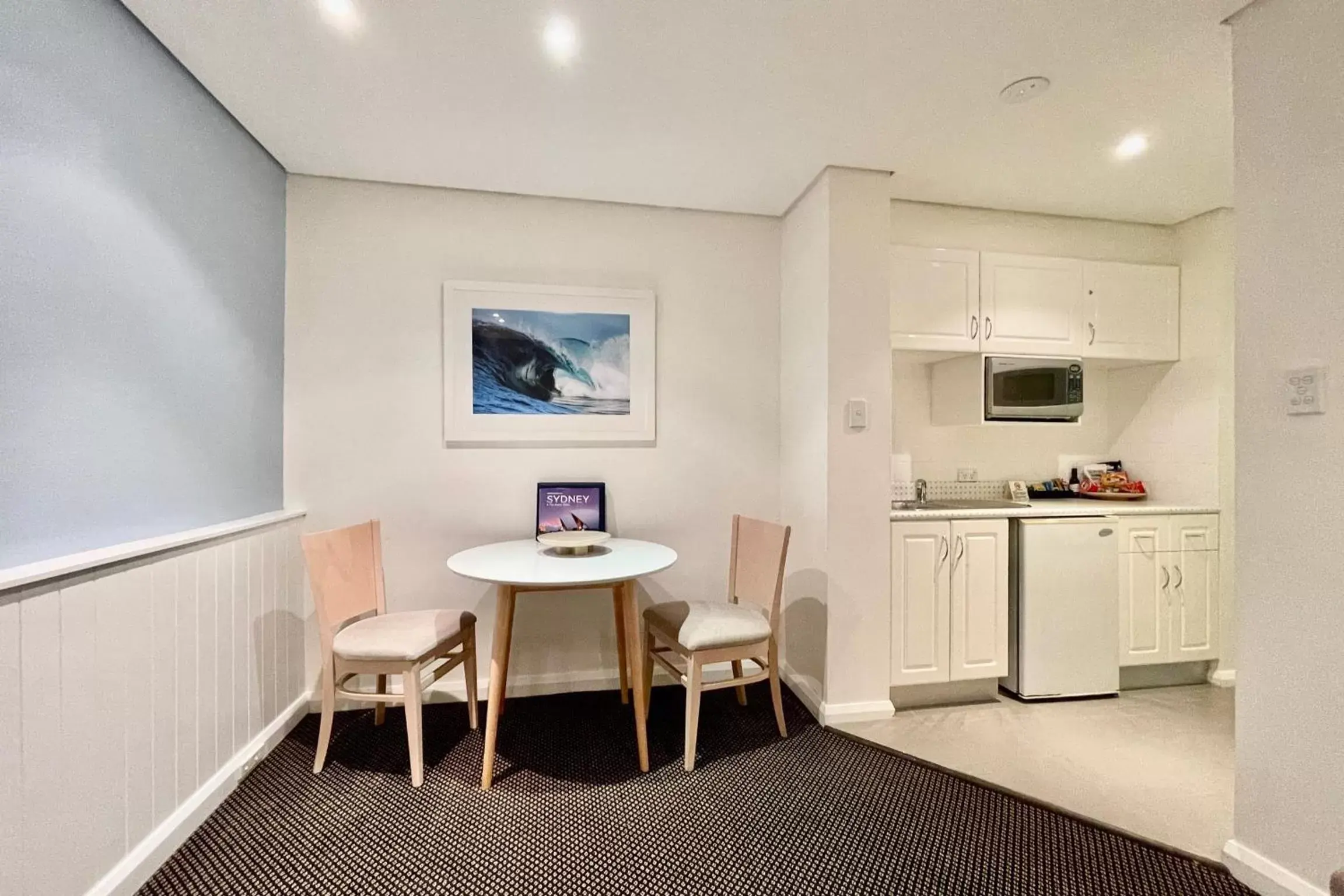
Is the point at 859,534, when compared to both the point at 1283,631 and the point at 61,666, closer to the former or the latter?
the point at 1283,631

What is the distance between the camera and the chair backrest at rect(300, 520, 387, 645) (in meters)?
2.00

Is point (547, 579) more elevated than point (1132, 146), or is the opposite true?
point (1132, 146)

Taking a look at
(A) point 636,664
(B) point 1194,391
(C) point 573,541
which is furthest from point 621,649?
(B) point 1194,391

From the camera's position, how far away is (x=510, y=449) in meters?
2.68


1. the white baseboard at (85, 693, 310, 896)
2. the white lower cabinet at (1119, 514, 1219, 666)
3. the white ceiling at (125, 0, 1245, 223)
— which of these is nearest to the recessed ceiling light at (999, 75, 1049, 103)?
the white ceiling at (125, 0, 1245, 223)

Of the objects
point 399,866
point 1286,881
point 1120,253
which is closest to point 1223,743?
point 1286,881

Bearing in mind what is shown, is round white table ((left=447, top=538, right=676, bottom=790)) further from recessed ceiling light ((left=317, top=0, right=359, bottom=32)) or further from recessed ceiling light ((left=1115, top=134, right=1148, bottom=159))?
recessed ceiling light ((left=1115, top=134, right=1148, bottom=159))

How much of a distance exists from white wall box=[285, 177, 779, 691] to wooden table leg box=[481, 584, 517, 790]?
662 mm

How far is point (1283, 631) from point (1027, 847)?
93 cm

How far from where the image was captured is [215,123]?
6.39 ft

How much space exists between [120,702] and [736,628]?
184 centimetres

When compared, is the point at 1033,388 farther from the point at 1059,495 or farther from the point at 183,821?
the point at 183,821

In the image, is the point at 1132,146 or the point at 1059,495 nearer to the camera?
the point at 1132,146

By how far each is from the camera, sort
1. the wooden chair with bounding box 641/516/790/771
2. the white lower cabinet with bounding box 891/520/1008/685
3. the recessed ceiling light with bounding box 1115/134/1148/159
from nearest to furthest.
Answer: the wooden chair with bounding box 641/516/790/771
the recessed ceiling light with bounding box 1115/134/1148/159
the white lower cabinet with bounding box 891/520/1008/685
